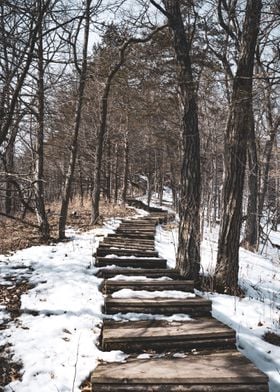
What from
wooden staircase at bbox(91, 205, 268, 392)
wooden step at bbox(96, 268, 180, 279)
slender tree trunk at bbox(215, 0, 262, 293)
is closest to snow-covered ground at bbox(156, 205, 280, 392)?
wooden staircase at bbox(91, 205, 268, 392)

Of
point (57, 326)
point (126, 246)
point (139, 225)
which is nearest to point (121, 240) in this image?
point (126, 246)

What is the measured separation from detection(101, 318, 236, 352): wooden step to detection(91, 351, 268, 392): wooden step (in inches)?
12.3

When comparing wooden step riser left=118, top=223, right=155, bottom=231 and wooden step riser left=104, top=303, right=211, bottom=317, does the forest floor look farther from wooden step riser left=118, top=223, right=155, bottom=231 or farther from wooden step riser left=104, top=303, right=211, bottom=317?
wooden step riser left=104, top=303, right=211, bottom=317

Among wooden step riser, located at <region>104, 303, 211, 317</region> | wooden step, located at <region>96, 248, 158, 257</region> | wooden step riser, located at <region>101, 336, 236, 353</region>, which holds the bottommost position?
wooden step riser, located at <region>101, 336, 236, 353</region>

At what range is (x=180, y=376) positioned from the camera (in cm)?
→ 281

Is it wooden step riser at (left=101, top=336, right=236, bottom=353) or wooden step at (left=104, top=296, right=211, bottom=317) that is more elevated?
wooden step at (left=104, top=296, right=211, bottom=317)

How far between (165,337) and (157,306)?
2.38 feet

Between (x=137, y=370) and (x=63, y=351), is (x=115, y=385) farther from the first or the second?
(x=63, y=351)

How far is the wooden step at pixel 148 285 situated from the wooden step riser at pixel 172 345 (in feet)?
4.42

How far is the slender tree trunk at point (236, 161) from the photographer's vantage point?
5.51 m

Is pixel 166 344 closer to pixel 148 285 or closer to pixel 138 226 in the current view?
pixel 148 285

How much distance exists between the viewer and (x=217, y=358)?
10.4 feet

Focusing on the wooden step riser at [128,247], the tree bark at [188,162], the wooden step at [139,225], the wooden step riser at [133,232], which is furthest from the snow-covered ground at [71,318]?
the wooden step at [139,225]

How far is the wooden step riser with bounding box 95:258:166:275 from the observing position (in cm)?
591
